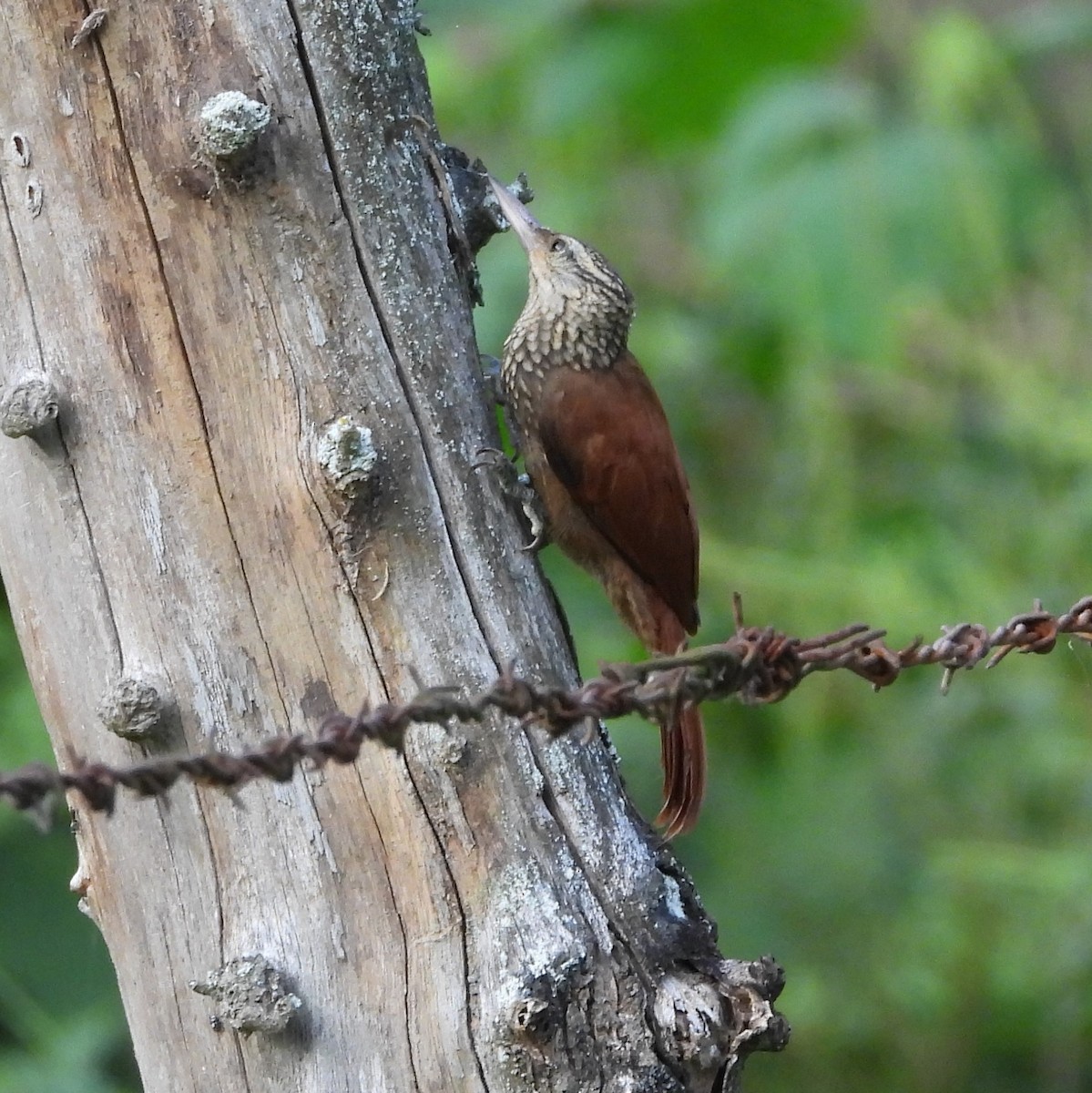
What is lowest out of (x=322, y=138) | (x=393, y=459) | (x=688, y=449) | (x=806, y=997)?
(x=806, y=997)

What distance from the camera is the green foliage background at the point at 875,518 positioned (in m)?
4.41

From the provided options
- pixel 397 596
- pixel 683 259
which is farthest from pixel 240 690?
pixel 683 259

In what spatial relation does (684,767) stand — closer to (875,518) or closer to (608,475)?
(608,475)

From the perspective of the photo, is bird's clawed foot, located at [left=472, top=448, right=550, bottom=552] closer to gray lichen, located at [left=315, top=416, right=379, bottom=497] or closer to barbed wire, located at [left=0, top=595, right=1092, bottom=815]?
gray lichen, located at [left=315, top=416, right=379, bottom=497]

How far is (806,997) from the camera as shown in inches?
175

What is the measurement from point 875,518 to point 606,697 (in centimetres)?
383

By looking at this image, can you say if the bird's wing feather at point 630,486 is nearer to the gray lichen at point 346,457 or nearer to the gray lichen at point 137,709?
the gray lichen at point 346,457

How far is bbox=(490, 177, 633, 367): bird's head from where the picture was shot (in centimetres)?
315

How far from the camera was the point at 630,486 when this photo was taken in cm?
293

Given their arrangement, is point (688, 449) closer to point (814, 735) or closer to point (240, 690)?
point (814, 735)

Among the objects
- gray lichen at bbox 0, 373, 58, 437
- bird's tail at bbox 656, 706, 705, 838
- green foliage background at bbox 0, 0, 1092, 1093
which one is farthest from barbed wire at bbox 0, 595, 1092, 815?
green foliage background at bbox 0, 0, 1092, 1093

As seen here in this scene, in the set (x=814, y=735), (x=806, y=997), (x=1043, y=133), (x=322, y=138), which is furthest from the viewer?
(x=1043, y=133)

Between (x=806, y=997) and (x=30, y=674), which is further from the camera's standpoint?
(x=806, y=997)

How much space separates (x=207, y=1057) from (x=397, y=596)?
0.62 meters
